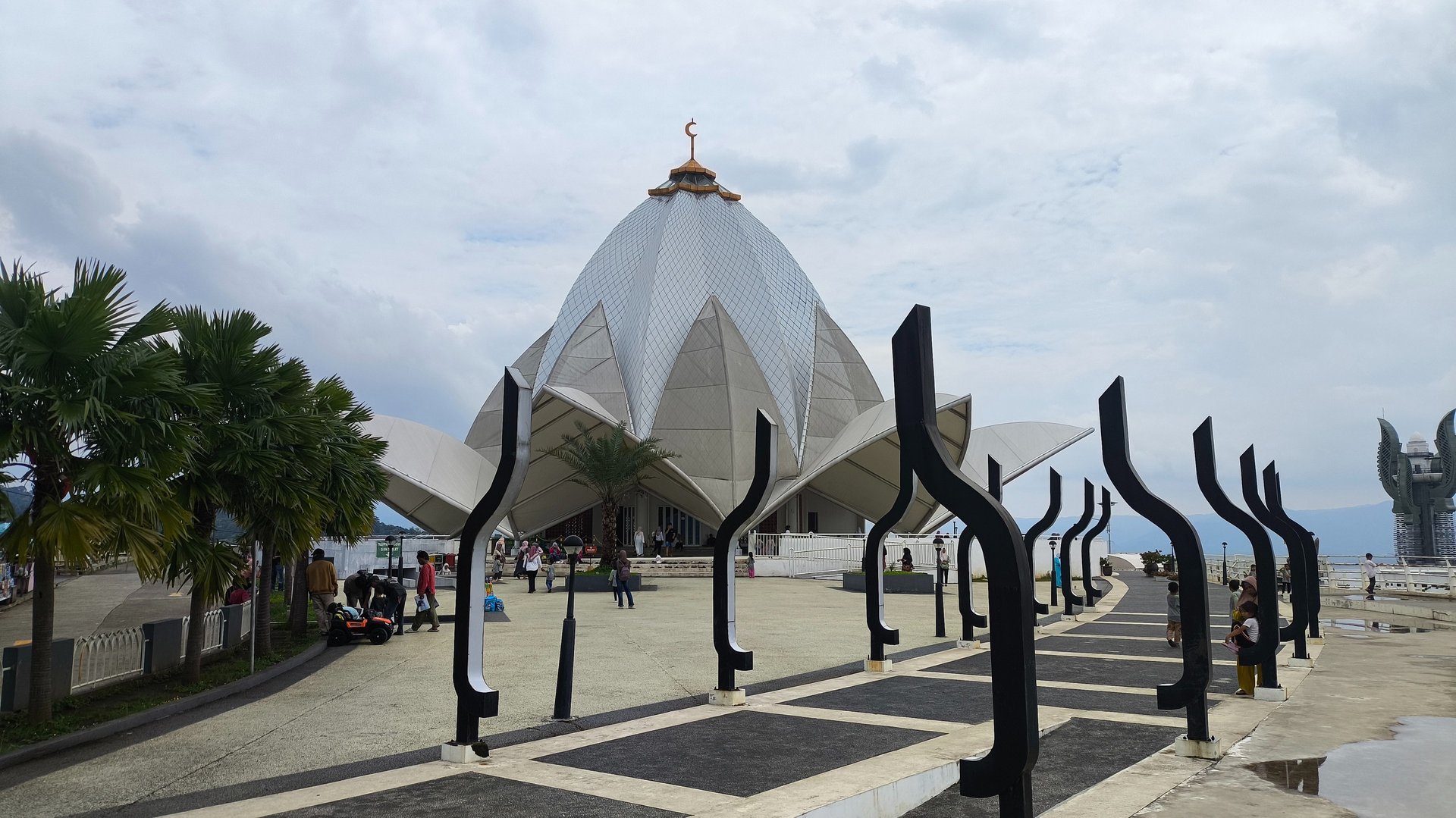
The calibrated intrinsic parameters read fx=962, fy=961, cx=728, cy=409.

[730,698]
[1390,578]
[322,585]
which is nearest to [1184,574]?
[730,698]

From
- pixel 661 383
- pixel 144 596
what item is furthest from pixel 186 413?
pixel 661 383

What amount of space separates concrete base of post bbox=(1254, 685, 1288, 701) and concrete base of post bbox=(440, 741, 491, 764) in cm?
705

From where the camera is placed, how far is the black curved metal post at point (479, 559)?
6.52 metres

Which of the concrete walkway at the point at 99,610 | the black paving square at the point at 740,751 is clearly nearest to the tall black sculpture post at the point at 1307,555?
the black paving square at the point at 740,751

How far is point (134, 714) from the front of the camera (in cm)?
841

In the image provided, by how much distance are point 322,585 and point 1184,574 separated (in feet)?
39.1

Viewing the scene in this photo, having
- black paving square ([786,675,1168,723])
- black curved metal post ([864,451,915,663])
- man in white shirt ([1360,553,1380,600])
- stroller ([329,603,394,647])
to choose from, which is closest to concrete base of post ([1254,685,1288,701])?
black paving square ([786,675,1168,723])

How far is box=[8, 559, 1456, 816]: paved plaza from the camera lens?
555 centimetres

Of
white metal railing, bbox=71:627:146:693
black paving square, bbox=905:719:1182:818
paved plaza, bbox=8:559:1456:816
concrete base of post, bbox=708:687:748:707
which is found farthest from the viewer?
white metal railing, bbox=71:627:146:693

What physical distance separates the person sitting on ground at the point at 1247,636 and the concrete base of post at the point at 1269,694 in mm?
118

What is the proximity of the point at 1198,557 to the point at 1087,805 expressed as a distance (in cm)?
228

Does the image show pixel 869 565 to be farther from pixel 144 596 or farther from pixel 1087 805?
pixel 144 596

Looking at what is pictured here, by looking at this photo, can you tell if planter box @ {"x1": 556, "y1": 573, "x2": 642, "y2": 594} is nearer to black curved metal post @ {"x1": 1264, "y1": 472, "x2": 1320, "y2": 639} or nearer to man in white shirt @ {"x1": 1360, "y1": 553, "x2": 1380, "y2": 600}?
black curved metal post @ {"x1": 1264, "y1": 472, "x2": 1320, "y2": 639}

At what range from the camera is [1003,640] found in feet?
13.4
